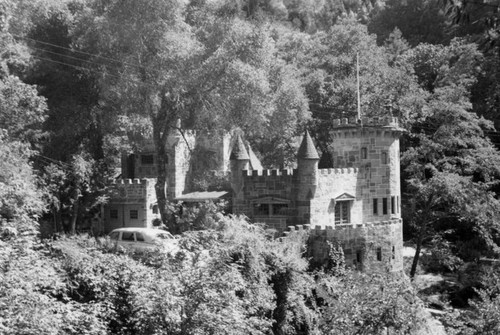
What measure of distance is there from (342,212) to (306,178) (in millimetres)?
3646

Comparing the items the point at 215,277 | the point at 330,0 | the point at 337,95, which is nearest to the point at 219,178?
the point at 337,95

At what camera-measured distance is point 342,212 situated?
118 ft

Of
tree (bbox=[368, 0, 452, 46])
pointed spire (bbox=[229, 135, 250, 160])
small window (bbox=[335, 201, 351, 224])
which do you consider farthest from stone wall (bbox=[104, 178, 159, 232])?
A: tree (bbox=[368, 0, 452, 46])

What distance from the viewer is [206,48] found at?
3253 centimetres

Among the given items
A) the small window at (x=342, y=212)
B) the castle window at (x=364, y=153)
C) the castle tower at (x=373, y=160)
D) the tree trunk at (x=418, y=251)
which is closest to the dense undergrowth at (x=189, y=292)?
the small window at (x=342, y=212)

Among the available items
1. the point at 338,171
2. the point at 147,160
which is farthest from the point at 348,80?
the point at 338,171

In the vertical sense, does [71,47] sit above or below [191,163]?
above

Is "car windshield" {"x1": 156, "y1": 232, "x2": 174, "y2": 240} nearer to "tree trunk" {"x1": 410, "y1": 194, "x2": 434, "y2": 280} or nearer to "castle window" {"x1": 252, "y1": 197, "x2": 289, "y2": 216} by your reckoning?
"castle window" {"x1": 252, "y1": 197, "x2": 289, "y2": 216}

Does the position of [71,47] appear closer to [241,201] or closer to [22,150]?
[22,150]

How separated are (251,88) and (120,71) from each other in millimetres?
6381

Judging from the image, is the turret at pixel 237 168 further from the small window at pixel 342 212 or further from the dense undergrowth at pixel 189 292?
the dense undergrowth at pixel 189 292

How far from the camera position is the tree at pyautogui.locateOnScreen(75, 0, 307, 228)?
3164 centimetres

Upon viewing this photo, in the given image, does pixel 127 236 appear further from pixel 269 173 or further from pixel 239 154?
pixel 269 173

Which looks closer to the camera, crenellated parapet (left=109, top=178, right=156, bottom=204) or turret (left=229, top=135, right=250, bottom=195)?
turret (left=229, top=135, right=250, bottom=195)
